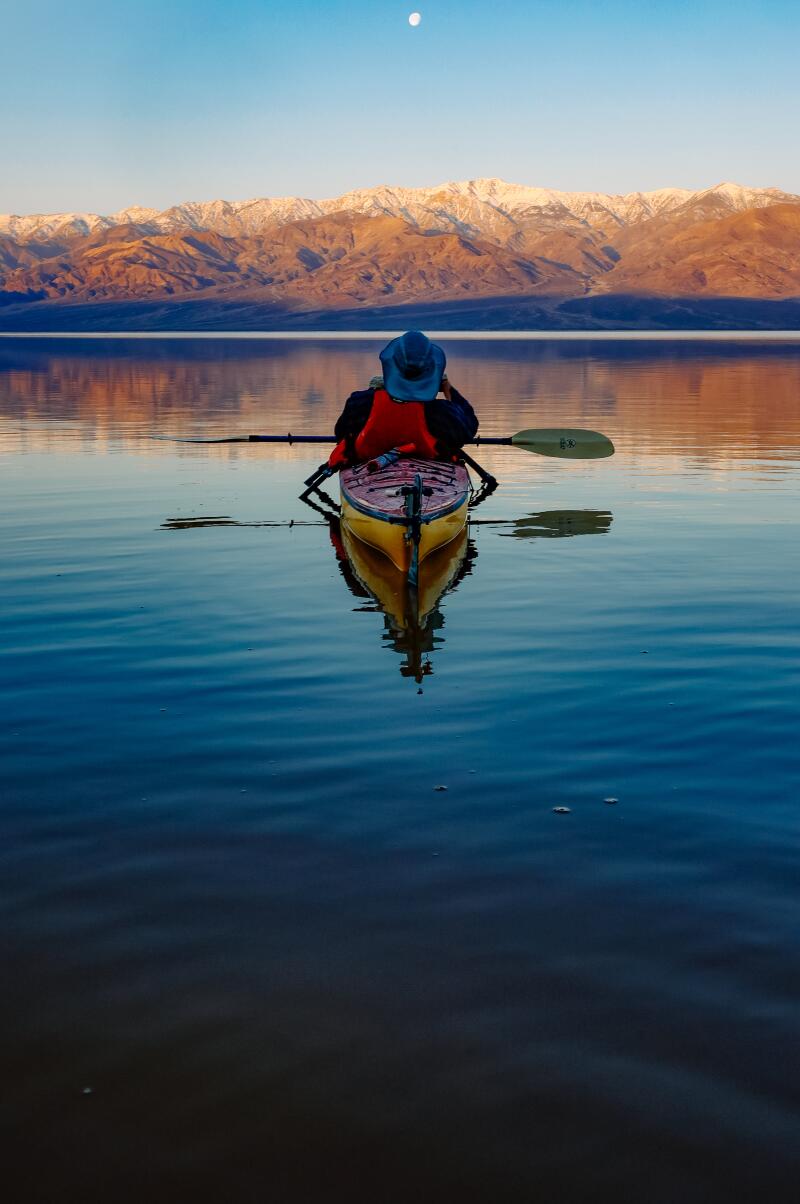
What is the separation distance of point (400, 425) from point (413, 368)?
1099 millimetres

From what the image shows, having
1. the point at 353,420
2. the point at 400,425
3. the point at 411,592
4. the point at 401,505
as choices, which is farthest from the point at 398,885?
the point at 353,420

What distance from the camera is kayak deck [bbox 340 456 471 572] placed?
1659cm

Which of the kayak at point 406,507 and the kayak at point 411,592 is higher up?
the kayak at point 406,507

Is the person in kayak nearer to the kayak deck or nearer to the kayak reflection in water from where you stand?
the kayak deck

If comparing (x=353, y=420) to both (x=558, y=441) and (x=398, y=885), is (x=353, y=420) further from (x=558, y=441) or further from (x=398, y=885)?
(x=398, y=885)

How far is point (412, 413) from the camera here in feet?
70.5

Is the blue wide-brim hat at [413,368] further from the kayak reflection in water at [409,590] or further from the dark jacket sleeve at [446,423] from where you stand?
the kayak reflection in water at [409,590]

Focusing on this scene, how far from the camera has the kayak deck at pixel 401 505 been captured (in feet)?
54.4

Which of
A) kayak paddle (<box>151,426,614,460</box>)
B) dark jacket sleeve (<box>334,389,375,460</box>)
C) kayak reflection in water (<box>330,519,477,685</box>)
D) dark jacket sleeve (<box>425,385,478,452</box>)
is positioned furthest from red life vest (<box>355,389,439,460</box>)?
kayak paddle (<box>151,426,614,460</box>)

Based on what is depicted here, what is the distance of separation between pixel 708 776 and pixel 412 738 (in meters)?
2.50

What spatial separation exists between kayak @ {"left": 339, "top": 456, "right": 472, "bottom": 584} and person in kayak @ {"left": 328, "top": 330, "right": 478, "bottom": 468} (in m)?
0.56

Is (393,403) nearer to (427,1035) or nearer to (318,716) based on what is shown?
(318,716)

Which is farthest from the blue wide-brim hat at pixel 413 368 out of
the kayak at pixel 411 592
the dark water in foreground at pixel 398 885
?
the dark water in foreground at pixel 398 885

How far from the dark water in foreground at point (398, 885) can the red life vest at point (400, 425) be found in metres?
4.07
